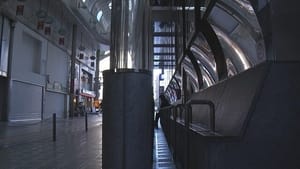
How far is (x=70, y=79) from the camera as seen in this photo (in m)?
28.7

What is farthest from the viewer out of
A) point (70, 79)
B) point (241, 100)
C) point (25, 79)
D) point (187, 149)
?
point (70, 79)

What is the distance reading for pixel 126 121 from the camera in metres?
2.49

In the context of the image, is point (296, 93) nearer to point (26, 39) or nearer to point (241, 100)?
point (241, 100)

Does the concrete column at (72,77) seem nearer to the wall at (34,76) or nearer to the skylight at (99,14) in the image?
the wall at (34,76)

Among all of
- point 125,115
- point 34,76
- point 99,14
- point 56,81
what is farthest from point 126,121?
point 99,14

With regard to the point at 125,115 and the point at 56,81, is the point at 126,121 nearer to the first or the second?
the point at 125,115

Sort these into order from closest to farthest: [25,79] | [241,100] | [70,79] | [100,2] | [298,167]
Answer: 1. [298,167]
2. [241,100]
3. [25,79]
4. [70,79]
5. [100,2]

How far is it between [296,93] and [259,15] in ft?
2.43

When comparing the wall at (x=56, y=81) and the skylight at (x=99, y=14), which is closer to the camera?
the wall at (x=56, y=81)

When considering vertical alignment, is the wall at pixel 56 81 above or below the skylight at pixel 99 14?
below

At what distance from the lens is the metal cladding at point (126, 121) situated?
8.18 feet

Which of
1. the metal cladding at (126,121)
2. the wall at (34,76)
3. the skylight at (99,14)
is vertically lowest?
the metal cladding at (126,121)

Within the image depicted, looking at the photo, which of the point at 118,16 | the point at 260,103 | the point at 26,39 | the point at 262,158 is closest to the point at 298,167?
the point at 262,158

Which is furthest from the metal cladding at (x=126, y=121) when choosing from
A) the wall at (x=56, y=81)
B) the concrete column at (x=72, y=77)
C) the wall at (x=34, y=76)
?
the concrete column at (x=72, y=77)
